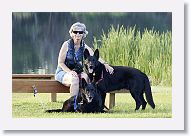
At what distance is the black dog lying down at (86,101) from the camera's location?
5500mm

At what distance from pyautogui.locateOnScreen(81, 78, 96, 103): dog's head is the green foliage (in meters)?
0.27

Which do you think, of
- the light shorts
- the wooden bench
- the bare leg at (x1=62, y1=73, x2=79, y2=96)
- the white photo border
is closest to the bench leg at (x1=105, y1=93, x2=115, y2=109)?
the wooden bench

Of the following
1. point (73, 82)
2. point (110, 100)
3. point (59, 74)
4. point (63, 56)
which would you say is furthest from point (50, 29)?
point (110, 100)

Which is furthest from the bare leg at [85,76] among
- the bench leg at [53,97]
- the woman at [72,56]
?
the bench leg at [53,97]

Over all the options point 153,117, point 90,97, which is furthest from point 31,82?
point 153,117

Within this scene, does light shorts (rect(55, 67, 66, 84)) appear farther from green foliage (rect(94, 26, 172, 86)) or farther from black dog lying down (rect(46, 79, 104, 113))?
green foliage (rect(94, 26, 172, 86))

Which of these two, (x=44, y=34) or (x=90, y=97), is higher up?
(x=44, y=34)

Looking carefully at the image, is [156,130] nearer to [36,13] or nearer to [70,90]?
[70,90]

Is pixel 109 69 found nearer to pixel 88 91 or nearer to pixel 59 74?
pixel 88 91

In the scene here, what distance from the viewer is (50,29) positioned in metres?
5.74

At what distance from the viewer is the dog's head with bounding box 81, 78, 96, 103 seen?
18.0 ft

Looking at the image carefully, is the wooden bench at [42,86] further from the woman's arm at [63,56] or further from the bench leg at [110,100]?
the woman's arm at [63,56]
